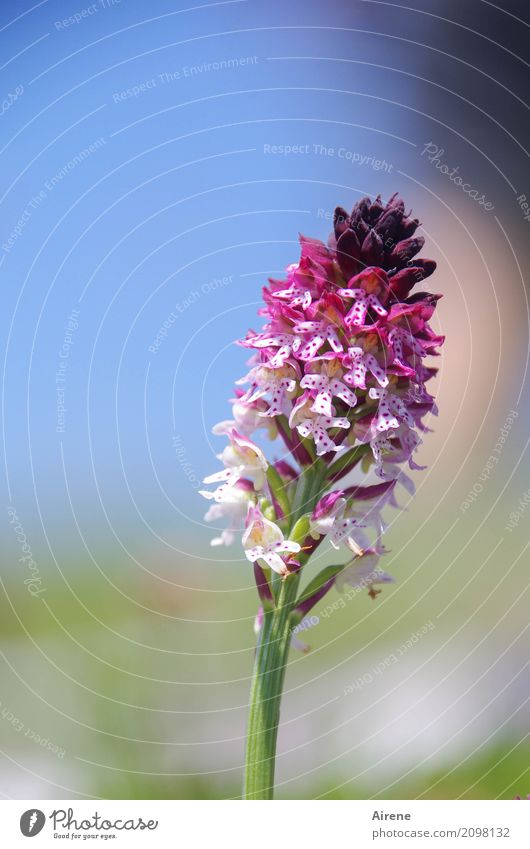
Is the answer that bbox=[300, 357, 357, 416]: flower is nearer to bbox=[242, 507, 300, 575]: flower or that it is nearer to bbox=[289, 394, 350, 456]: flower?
bbox=[289, 394, 350, 456]: flower

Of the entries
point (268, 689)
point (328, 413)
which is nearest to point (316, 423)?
point (328, 413)

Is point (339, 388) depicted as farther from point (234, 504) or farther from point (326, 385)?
point (234, 504)

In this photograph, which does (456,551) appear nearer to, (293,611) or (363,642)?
(363,642)

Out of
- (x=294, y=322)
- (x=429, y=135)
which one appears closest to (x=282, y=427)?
(x=294, y=322)

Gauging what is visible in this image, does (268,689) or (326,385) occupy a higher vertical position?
(326,385)
